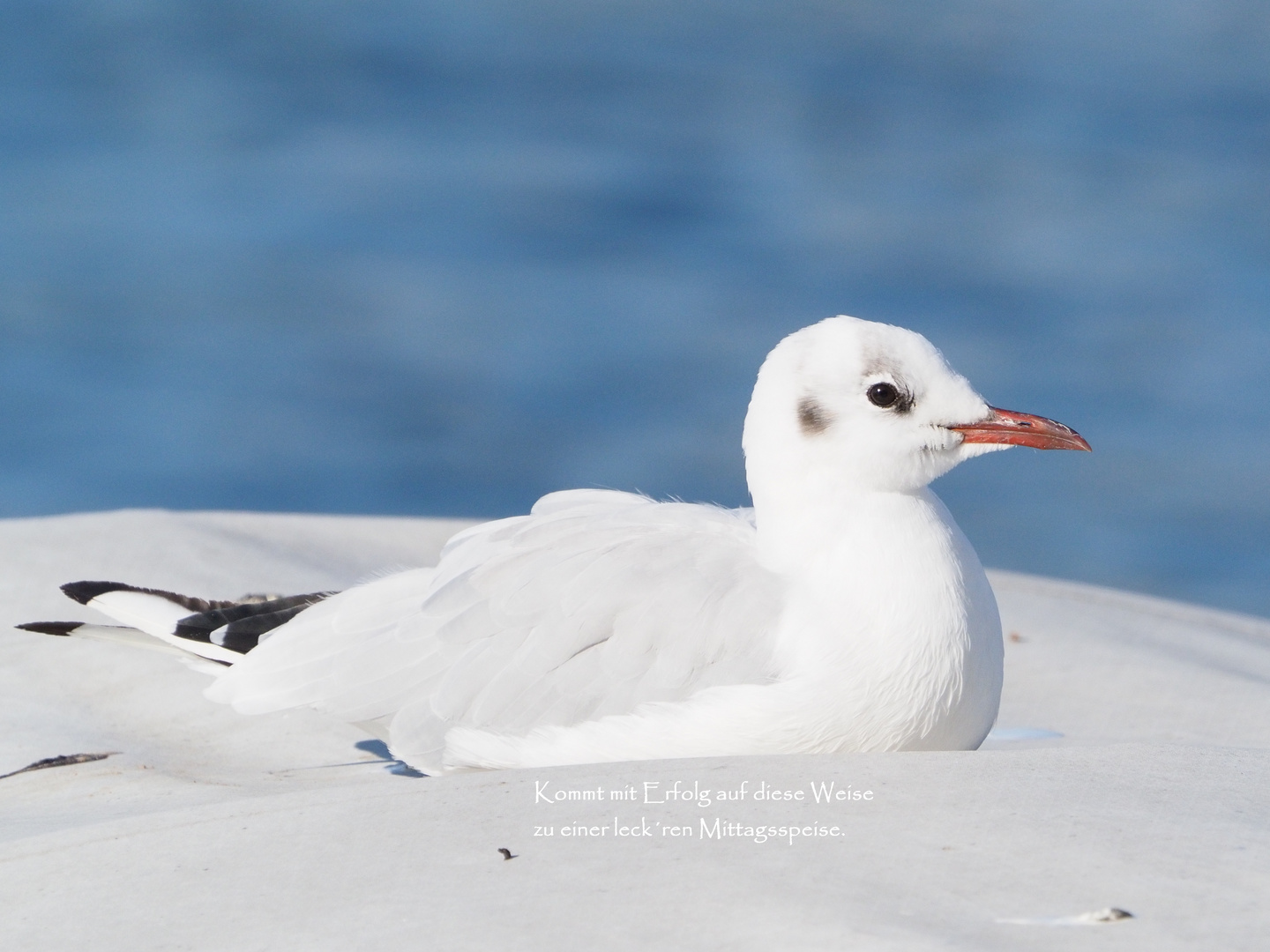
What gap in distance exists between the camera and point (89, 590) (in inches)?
148

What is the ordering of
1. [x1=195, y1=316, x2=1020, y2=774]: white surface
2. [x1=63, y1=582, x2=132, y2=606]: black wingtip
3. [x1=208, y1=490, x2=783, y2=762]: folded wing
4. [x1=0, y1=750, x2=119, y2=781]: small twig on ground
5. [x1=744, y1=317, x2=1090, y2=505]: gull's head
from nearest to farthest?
[x1=195, y1=316, x2=1020, y2=774]: white surface
[x1=208, y1=490, x2=783, y2=762]: folded wing
[x1=744, y1=317, x2=1090, y2=505]: gull's head
[x1=0, y1=750, x2=119, y2=781]: small twig on ground
[x1=63, y1=582, x2=132, y2=606]: black wingtip

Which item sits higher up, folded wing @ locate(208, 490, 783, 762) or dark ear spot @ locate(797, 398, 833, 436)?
dark ear spot @ locate(797, 398, 833, 436)

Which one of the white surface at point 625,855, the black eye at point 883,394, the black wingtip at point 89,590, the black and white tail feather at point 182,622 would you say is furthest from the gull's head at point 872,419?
the black wingtip at point 89,590

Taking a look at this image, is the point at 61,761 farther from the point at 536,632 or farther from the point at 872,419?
the point at 872,419

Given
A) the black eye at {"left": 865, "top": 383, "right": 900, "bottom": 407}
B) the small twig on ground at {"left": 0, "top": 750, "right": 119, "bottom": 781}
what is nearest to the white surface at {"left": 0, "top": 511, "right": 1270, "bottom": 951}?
the small twig on ground at {"left": 0, "top": 750, "right": 119, "bottom": 781}

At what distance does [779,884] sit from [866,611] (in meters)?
1.00

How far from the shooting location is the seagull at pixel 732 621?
3.03 meters

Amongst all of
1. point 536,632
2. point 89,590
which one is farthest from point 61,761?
point 536,632

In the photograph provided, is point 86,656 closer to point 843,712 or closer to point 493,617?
point 493,617

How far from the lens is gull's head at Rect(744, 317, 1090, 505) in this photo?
3.29 meters

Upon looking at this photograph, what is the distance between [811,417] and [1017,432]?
1.48ft

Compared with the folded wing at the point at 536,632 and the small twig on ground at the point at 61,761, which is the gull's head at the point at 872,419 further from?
the small twig on ground at the point at 61,761

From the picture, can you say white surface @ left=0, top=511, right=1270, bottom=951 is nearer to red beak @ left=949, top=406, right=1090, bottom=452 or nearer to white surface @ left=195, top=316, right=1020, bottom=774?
white surface @ left=195, top=316, right=1020, bottom=774

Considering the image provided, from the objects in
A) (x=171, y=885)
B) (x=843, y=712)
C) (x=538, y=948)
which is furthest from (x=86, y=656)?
(x=538, y=948)
